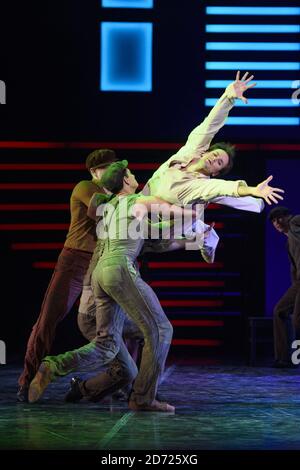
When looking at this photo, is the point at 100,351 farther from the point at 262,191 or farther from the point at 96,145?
the point at 96,145

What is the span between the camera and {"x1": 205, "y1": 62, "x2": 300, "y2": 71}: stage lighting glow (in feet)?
28.9

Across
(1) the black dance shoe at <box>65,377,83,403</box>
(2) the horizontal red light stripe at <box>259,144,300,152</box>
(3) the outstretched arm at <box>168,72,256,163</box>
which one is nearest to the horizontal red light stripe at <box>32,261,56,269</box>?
(2) the horizontal red light stripe at <box>259,144,300,152</box>

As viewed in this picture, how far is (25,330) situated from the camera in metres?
9.07

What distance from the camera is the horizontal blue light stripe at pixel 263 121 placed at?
8859 mm

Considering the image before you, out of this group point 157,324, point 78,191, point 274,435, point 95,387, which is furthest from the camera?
point 78,191

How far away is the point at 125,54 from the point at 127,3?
1.75 feet

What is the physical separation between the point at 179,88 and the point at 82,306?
4299 mm

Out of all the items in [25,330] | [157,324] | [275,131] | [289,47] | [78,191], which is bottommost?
[25,330]

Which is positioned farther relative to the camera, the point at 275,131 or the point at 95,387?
the point at 275,131

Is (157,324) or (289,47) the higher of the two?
(289,47)

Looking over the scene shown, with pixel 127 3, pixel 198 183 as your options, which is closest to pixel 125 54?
pixel 127 3

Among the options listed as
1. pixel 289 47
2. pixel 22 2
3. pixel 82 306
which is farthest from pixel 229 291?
pixel 82 306

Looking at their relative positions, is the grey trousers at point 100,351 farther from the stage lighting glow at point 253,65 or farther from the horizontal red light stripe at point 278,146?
the horizontal red light stripe at point 278,146

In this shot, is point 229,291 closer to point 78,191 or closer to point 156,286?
point 156,286
